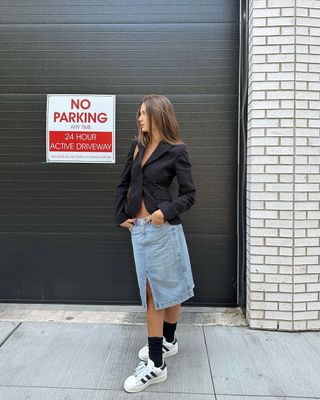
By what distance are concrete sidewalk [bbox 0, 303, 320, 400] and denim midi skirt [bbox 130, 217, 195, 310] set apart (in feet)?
1.93

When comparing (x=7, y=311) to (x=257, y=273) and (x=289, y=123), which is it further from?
(x=289, y=123)

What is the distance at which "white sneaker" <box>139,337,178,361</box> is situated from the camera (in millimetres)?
3016

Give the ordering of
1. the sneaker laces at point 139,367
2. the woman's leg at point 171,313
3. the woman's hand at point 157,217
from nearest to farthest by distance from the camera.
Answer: the woman's hand at point 157,217, the sneaker laces at point 139,367, the woman's leg at point 171,313

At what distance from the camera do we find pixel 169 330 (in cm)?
308

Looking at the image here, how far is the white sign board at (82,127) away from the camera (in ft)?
12.9

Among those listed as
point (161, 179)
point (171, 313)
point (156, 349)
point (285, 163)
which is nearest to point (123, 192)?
point (161, 179)

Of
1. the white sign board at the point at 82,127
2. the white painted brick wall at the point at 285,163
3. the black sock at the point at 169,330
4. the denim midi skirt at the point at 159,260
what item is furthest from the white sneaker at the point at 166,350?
the white sign board at the point at 82,127

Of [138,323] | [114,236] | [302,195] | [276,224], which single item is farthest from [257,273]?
[114,236]

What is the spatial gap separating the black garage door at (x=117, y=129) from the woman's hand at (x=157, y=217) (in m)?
1.31

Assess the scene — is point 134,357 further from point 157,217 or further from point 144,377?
point 157,217

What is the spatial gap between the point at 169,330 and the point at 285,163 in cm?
166

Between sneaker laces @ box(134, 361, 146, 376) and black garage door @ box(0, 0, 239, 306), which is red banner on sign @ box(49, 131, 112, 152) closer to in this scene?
black garage door @ box(0, 0, 239, 306)

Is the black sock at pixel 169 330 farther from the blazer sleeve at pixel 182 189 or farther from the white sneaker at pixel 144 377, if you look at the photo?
the blazer sleeve at pixel 182 189

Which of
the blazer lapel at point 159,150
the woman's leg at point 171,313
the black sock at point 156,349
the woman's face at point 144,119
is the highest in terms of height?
the woman's face at point 144,119
